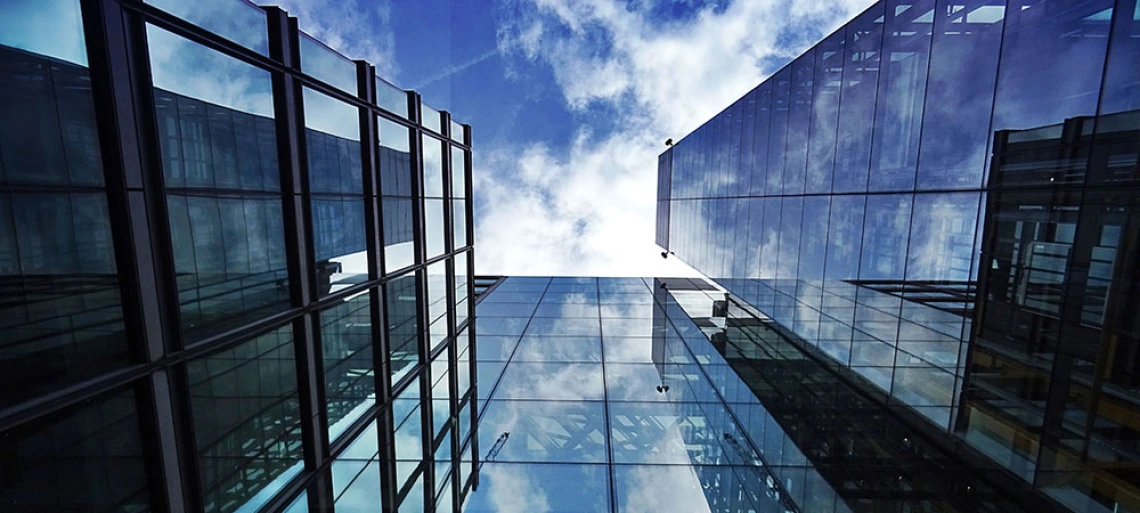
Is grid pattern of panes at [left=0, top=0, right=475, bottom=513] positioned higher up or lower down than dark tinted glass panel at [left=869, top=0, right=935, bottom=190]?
→ lower down

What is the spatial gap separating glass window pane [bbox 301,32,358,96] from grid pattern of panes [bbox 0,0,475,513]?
6 cm

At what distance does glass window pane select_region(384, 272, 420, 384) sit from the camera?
11484 millimetres

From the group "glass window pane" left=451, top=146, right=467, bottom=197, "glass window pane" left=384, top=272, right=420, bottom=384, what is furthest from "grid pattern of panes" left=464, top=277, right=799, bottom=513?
"glass window pane" left=451, top=146, right=467, bottom=197

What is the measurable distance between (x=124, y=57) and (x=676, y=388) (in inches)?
499

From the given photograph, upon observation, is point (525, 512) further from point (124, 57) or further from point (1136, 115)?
point (1136, 115)

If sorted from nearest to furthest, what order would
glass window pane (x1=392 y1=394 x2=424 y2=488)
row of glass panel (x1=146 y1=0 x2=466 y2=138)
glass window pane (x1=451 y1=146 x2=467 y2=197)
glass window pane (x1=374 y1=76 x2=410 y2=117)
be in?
row of glass panel (x1=146 y1=0 x2=466 y2=138)
glass window pane (x1=392 y1=394 x2=424 y2=488)
glass window pane (x1=374 y1=76 x2=410 y2=117)
glass window pane (x1=451 y1=146 x2=467 y2=197)

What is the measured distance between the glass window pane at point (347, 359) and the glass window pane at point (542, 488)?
3.19 metres

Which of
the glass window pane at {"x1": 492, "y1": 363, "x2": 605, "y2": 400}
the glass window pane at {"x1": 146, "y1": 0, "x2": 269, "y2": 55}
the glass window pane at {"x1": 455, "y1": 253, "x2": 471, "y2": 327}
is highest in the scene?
the glass window pane at {"x1": 146, "y1": 0, "x2": 269, "y2": 55}

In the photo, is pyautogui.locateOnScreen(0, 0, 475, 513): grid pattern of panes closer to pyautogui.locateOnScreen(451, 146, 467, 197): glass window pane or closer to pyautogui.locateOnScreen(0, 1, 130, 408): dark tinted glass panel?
pyautogui.locateOnScreen(0, 1, 130, 408): dark tinted glass panel

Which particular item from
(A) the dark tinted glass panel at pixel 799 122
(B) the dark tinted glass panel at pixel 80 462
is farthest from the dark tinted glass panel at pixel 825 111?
(B) the dark tinted glass panel at pixel 80 462

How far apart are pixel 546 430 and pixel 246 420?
604 cm

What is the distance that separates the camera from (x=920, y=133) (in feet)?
30.4

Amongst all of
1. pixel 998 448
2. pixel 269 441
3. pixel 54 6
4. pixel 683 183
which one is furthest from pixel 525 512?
pixel 683 183

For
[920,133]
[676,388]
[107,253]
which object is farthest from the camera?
[676,388]
